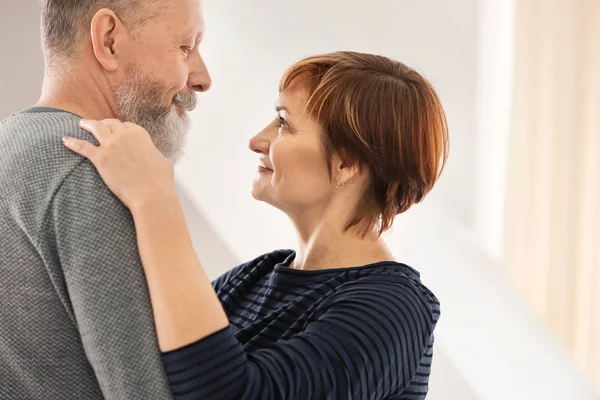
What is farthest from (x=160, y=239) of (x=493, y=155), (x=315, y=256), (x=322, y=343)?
(x=493, y=155)

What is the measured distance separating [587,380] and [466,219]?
2.28ft

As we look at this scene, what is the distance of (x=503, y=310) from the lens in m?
2.91

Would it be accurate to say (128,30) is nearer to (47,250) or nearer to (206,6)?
(47,250)

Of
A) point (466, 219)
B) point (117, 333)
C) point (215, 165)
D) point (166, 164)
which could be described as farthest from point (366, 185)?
point (215, 165)

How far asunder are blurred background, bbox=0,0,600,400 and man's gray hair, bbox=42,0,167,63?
1.58m

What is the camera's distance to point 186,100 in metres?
1.64

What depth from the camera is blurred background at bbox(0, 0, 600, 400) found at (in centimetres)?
279

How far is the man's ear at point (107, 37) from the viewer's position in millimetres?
1402

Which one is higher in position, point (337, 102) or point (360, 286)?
point (337, 102)

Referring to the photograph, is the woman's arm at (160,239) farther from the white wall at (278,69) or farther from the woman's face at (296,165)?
the white wall at (278,69)

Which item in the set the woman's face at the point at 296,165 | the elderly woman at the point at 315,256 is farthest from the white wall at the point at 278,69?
the woman's face at the point at 296,165

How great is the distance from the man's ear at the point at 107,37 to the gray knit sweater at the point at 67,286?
20 centimetres

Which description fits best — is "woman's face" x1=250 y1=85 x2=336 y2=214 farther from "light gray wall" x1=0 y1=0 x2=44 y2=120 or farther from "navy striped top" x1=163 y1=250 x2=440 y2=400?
"light gray wall" x1=0 y1=0 x2=44 y2=120

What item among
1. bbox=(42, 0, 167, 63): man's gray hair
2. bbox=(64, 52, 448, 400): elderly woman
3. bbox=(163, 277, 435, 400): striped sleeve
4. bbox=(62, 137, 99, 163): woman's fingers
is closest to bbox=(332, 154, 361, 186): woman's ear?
bbox=(64, 52, 448, 400): elderly woman
